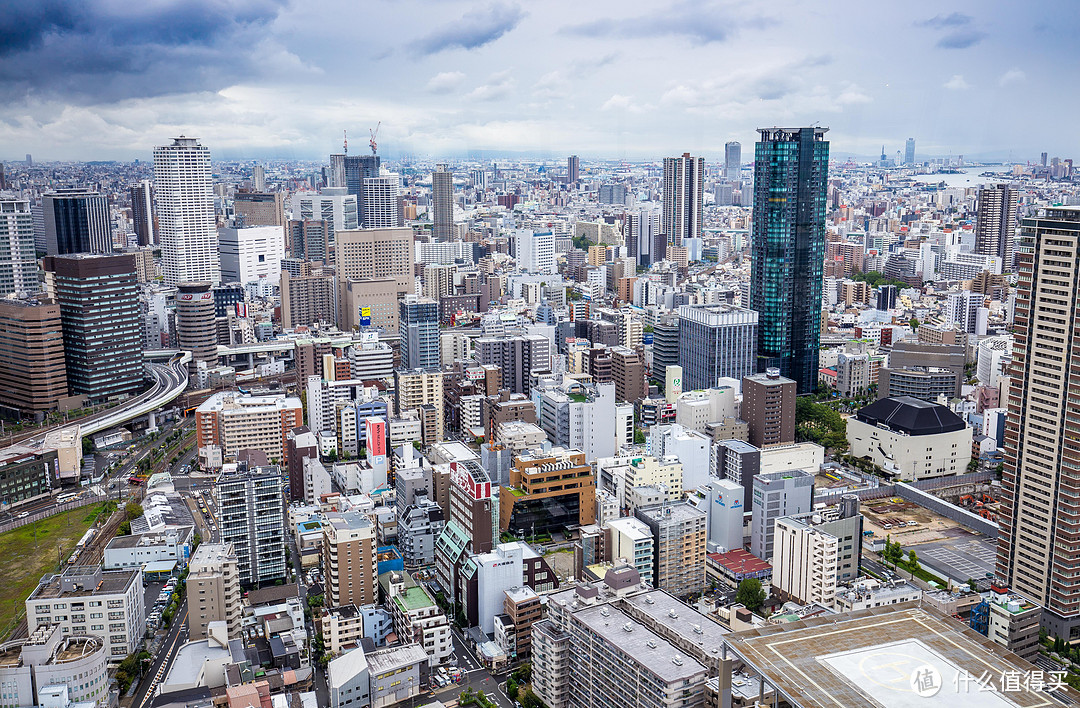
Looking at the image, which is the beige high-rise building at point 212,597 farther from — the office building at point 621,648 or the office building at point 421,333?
the office building at point 421,333

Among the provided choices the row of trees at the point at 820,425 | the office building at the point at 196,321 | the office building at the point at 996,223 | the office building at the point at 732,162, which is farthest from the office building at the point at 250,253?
the office building at the point at 732,162

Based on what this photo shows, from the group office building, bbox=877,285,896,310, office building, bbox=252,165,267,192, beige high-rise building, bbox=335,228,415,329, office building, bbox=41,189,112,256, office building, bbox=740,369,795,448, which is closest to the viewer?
office building, bbox=740,369,795,448

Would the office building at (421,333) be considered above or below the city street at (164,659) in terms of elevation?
above

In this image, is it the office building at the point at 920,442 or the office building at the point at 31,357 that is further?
the office building at the point at 31,357

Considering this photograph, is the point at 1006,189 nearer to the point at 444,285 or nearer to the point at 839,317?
the point at 839,317

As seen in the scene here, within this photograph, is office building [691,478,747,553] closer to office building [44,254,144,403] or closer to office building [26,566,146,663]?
office building [26,566,146,663]

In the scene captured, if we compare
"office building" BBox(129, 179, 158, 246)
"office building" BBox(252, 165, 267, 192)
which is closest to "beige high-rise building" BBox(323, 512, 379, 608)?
"office building" BBox(129, 179, 158, 246)

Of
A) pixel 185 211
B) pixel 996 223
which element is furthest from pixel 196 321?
pixel 996 223
